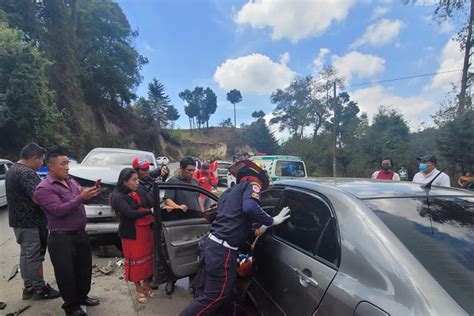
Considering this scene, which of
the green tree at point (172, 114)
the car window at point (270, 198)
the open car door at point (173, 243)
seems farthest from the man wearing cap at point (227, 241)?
the green tree at point (172, 114)

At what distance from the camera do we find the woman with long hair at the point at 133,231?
3266mm

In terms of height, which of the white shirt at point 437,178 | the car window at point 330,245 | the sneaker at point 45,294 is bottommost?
the sneaker at point 45,294

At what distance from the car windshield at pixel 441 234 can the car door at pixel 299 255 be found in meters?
0.36

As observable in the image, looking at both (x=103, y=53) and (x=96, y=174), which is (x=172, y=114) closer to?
(x=103, y=53)

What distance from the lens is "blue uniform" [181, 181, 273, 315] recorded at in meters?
2.46

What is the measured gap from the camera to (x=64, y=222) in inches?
113

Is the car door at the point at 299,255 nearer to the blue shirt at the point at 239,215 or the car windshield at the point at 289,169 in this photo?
the blue shirt at the point at 239,215

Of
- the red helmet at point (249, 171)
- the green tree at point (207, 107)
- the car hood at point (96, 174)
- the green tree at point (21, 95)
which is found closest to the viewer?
the red helmet at point (249, 171)

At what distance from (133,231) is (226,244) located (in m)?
1.31

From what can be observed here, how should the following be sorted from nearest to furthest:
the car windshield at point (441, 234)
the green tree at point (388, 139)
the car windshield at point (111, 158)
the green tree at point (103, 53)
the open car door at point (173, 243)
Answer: the car windshield at point (441, 234) → the open car door at point (173, 243) → the car windshield at point (111, 158) → the green tree at point (388, 139) → the green tree at point (103, 53)

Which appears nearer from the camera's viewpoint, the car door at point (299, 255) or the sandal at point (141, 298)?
the car door at point (299, 255)

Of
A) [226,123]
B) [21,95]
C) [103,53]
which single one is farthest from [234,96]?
[21,95]

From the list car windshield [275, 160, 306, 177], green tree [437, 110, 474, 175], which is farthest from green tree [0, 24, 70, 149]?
green tree [437, 110, 474, 175]

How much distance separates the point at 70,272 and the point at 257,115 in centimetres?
8504
